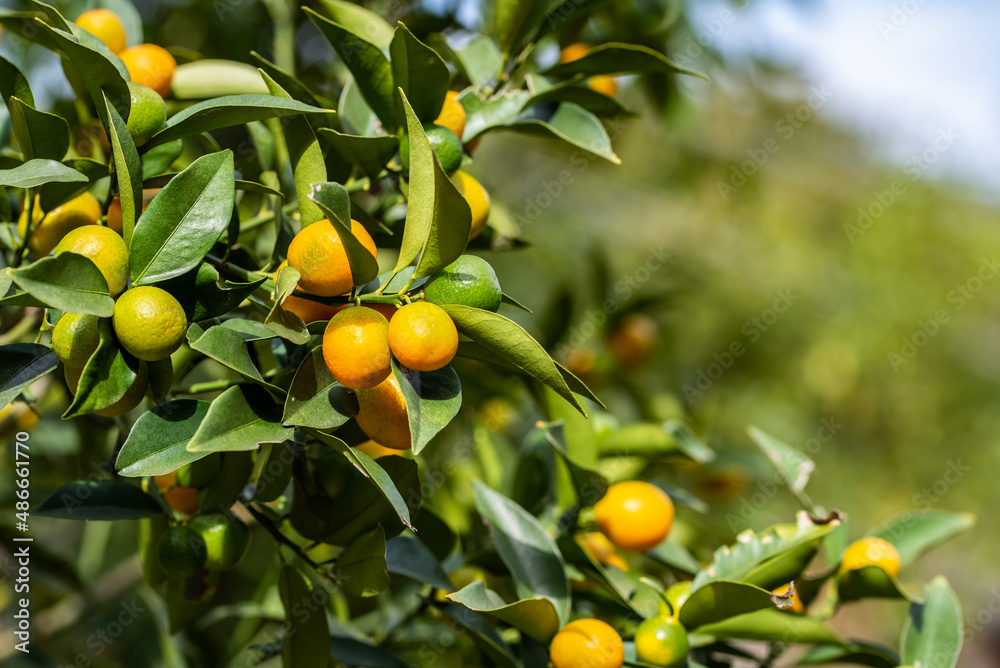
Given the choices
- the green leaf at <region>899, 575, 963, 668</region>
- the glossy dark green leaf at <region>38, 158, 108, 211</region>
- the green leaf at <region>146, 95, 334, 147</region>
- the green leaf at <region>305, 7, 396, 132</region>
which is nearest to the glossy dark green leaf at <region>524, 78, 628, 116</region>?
the green leaf at <region>305, 7, 396, 132</region>

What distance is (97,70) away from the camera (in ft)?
1.49

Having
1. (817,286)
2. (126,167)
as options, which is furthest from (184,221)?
(817,286)

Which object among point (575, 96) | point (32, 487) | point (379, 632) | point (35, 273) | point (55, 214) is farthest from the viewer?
point (32, 487)

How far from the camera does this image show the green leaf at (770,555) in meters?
0.60

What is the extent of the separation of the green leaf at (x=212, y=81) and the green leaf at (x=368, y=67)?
17cm

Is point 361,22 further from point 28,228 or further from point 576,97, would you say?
point 28,228

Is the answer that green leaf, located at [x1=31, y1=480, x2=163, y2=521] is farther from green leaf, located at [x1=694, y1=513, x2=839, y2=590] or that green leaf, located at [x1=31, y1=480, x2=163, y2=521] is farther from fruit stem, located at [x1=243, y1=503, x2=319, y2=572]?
green leaf, located at [x1=694, y1=513, x2=839, y2=590]

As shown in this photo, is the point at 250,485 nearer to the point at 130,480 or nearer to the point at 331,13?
the point at 130,480

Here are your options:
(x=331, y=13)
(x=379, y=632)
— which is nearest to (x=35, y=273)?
(x=331, y=13)

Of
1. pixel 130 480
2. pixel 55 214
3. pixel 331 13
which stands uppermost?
pixel 331 13

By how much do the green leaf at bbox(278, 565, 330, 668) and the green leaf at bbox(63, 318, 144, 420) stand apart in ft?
0.69

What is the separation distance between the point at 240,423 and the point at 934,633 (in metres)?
0.66

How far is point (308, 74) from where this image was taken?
44.4 inches

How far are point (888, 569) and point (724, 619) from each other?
18 cm
